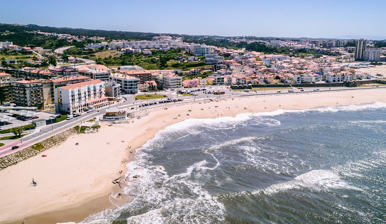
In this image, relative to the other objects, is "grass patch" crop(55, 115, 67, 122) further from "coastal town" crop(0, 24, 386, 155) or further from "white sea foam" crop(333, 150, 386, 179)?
"white sea foam" crop(333, 150, 386, 179)

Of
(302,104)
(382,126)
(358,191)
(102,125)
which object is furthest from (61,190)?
(302,104)

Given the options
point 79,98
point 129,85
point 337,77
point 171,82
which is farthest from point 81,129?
point 337,77

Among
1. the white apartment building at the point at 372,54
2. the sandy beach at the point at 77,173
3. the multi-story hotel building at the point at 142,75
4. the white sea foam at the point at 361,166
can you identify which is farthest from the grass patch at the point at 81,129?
the white apartment building at the point at 372,54

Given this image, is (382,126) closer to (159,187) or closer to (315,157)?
(315,157)

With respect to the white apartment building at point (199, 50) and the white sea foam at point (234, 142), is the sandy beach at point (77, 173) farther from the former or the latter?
the white apartment building at point (199, 50)

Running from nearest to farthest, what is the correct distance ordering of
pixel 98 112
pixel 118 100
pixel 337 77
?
pixel 98 112 < pixel 118 100 < pixel 337 77

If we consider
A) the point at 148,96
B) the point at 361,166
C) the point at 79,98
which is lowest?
the point at 361,166

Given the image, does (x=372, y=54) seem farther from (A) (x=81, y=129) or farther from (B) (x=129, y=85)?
(A) (x=81, y=129)

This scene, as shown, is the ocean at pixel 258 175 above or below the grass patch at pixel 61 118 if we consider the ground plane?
below
